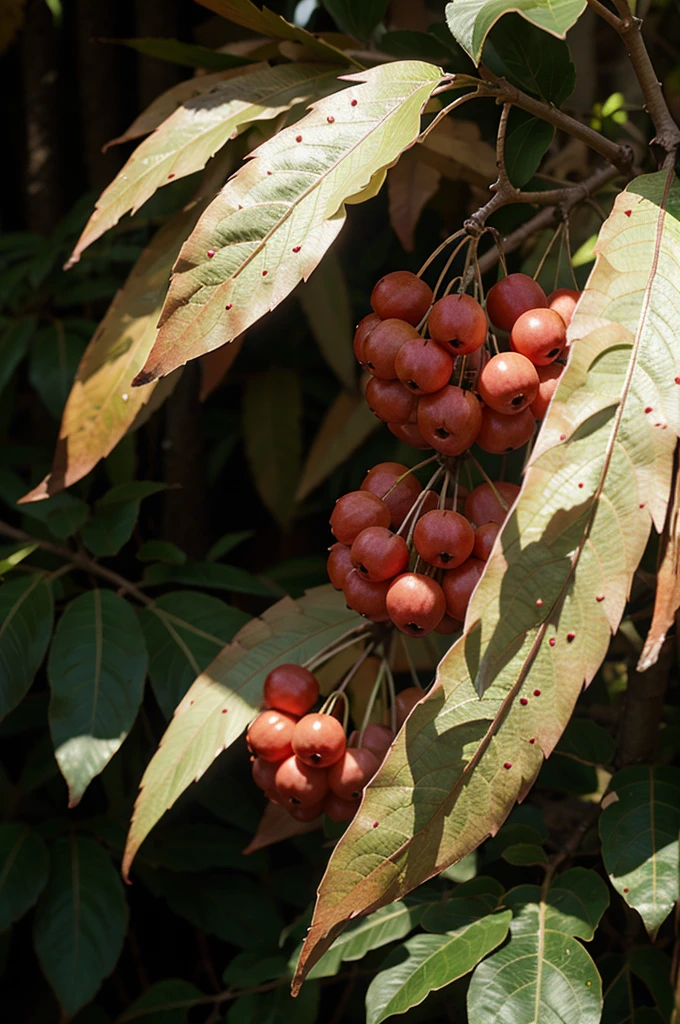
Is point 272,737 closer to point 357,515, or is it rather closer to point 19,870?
point 357,515

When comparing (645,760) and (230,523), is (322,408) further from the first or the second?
A: (645,760)

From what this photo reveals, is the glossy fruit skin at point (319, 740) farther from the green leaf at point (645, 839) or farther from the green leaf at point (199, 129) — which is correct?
the green leaf at point (199, 129)

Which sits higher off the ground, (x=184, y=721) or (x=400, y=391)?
(x=400, y=391)

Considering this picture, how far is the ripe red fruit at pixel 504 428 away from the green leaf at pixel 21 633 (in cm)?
53

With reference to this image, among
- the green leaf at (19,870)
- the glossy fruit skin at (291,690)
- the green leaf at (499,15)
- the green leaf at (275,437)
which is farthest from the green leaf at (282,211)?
the green leaf at (275,437)

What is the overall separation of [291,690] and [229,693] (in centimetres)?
8

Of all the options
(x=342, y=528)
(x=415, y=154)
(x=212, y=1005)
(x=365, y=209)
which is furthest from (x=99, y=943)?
(x=365, y=209)

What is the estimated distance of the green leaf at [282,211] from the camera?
0.54 m

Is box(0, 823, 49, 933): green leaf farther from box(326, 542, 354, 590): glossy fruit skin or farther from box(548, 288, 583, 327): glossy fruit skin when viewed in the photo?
box(548, 288, 583, 327): glossy fruit skin

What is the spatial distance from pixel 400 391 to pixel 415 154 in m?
0.39

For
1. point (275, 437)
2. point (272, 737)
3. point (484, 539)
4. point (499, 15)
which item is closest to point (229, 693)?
point (272, 737)

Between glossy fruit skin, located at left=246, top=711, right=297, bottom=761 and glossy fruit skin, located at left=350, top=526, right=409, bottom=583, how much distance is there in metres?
0.17

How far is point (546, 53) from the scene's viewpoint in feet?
2.07

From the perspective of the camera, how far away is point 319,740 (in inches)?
25.8
